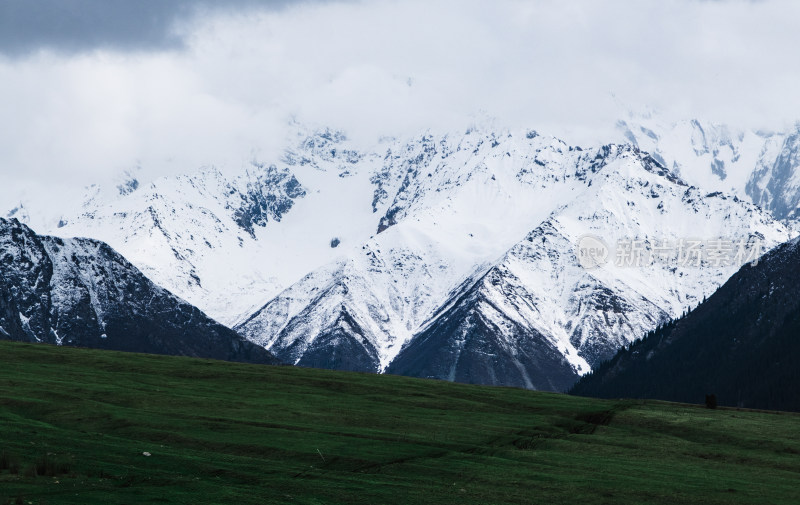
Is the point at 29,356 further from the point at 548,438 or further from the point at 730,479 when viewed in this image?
the point at 730,479

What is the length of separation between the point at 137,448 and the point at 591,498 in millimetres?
30036

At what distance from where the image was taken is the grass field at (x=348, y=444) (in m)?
75.7

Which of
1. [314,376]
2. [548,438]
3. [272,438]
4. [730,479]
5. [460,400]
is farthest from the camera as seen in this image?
[314,376]

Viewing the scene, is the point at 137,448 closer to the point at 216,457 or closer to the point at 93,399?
the point at 216,457

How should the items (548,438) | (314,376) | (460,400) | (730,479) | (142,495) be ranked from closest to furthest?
(142,495)
(730,479)
(548,438)
(460,400)
(314,376)

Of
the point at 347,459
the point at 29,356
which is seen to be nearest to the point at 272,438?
the point at 347,459

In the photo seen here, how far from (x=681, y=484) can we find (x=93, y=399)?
173 feet

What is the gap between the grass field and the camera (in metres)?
75.7

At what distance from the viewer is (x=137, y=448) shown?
8612 cm

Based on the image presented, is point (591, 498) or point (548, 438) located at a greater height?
point (548, 438)

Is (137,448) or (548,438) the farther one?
(548,438)

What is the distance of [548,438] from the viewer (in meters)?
108

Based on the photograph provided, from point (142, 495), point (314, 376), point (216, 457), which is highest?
point (314, 376)

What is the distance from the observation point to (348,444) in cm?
9444
